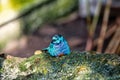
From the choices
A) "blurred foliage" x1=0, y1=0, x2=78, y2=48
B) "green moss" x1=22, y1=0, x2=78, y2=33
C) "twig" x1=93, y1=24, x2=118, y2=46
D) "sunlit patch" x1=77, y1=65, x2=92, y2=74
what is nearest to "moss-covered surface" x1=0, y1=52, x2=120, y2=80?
"sunlit patch" x1=77, y1=65, x2=92, y2=74

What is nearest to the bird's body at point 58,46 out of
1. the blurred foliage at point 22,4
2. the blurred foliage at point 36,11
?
the blurred foliage at point 36,11

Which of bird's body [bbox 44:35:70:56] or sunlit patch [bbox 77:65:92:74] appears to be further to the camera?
bird's body [bbox 44:35:70:56]

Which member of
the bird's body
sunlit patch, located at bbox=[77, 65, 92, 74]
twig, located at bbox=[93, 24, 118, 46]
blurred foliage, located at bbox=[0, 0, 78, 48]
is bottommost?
sunlit patch, located at bbox=[77, 65, 92, 74]

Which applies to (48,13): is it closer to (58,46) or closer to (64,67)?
(58,46)

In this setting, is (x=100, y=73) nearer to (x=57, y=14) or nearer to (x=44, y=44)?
(x=44, y=44)

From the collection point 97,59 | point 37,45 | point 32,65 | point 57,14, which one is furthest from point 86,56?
point 57,14

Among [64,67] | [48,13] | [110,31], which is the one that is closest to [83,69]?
[64,67]

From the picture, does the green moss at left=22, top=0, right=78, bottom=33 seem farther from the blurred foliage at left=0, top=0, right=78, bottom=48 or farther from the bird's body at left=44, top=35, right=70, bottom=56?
the bird's body at left=44, top=35, right=70, bottom=56

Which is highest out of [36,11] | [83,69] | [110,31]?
[36,11]

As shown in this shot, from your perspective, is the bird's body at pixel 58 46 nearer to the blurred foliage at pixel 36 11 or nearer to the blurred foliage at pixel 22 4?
the blurred foliage at pixel 36 11

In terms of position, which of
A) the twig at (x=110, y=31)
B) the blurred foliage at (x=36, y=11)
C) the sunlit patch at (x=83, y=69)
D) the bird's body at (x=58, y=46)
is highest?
the blurred foliage at (x=36, y=11)
